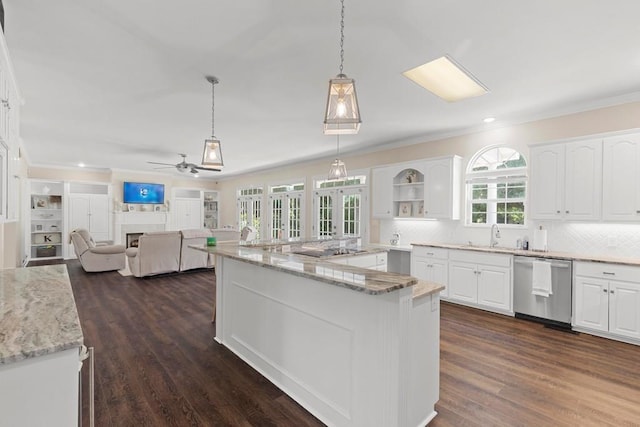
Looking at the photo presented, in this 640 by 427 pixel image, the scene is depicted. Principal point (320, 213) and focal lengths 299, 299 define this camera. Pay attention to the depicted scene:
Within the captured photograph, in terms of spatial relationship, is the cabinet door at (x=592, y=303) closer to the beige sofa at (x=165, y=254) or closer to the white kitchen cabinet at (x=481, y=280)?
the white kitchen cabinet at (x=481, y=280)

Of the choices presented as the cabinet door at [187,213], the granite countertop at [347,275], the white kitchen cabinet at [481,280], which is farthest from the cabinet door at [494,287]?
the cabinet door at [187,213]

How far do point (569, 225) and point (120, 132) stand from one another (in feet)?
23.5

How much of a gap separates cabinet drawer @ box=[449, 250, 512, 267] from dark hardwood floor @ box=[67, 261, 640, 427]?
72cm

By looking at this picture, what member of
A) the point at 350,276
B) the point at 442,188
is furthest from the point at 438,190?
the point at 350,276

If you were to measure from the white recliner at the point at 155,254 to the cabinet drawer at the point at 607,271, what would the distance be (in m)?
6.88

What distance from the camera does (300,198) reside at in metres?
8.11

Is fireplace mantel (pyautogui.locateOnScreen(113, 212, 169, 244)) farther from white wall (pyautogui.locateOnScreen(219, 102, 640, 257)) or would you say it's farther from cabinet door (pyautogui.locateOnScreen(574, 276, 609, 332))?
cabinet door (pyautogui.locateOnScreen(574, 276, 609, 332))

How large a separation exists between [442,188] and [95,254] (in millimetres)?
7286

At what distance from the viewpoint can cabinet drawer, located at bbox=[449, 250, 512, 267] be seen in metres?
4.02

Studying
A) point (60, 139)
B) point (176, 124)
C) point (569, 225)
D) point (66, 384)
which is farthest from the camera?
point (60, 139)

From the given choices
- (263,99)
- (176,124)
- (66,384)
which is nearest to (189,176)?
(176,124)

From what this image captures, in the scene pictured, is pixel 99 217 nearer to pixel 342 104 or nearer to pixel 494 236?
pixel 342 104

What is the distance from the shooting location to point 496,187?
4.73m

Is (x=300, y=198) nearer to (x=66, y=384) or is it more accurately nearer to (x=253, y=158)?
(x=253, y=158)
